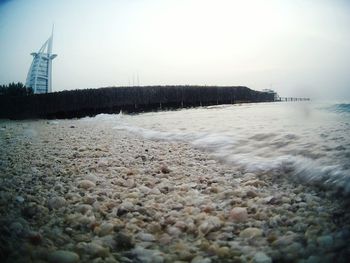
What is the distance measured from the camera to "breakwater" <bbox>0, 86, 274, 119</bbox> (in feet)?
63.0

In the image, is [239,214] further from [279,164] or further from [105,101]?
[105,101]

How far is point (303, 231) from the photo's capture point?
173 centimetres

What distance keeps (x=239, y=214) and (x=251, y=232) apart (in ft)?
0.79

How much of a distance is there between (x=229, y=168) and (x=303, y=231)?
1607mm

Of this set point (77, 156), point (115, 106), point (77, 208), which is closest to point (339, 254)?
point (77, 208)

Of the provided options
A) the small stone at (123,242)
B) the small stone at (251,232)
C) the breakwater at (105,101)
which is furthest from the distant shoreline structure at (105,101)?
the small stone at (251,232)

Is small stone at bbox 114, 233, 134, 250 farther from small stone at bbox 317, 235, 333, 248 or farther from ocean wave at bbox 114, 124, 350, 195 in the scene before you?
ocean wave at bbox 114, 124, 350, 195

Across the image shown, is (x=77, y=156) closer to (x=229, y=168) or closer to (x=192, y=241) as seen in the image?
(x=229, y=168)

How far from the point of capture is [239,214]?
2014 mm

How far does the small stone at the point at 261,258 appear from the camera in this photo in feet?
4.84

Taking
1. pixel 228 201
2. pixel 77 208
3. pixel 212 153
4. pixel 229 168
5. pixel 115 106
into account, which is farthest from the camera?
pixel 115 106

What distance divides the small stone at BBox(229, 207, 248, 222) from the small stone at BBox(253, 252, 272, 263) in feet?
1.41

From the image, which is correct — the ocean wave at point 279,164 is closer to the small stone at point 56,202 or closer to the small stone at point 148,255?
the small stone at point 148,255

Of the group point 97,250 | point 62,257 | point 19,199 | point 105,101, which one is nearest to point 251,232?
point 97,250
